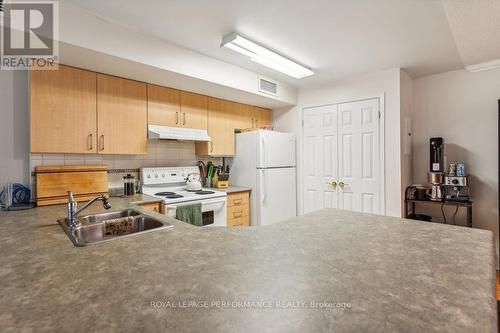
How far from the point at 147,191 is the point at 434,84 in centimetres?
387

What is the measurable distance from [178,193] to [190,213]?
0.44 metres

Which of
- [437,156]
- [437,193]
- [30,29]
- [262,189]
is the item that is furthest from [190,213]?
[437,156]

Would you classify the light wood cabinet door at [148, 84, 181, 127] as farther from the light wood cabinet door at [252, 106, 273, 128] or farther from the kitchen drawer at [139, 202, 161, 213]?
the light wood cabinet door at [252, 106, 273, 128]

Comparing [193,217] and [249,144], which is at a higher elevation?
[249,144]

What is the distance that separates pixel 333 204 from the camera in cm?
352

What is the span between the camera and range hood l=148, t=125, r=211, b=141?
8.87ft

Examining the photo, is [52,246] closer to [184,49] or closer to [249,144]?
[184,49]

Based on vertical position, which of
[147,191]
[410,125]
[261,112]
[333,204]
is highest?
[261,112]

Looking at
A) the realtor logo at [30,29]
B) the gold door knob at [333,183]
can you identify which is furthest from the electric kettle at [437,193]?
the realtor logo at [30,29]

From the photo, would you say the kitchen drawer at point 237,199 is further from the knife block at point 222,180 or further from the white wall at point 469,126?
the white wall at point 469,126

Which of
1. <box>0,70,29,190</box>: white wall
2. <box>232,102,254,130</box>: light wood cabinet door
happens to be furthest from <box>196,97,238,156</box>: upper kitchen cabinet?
<box>0,70,29,190</box>: white wall

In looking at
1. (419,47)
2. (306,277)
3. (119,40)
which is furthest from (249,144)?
(306,277)

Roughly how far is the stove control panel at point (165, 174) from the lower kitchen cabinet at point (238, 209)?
646mm

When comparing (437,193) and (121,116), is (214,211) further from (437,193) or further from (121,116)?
(437,193)
